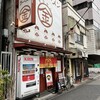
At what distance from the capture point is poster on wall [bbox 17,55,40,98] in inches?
431

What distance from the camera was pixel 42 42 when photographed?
1411cm

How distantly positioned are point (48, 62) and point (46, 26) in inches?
113

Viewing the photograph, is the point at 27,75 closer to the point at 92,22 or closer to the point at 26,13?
the point at 26,13

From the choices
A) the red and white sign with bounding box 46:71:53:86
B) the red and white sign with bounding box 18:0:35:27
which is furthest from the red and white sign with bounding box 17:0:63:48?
the red and white sign with bounding box 46:71:53:86

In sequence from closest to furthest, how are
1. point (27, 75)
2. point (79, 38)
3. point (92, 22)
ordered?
point (27, 75), point (79, 38), point (92, 22)

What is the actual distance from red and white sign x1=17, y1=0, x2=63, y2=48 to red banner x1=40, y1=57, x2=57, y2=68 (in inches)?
50.0

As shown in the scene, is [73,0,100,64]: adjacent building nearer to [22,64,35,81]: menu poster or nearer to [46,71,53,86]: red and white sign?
[46,71,53,86]: red and white sign

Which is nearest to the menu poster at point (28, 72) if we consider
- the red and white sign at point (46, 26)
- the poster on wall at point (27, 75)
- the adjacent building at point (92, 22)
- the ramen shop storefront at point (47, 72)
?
the poster on wall at point (27, 75)

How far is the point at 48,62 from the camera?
14.5m

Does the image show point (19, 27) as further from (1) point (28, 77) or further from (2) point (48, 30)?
(2) point (48, 30)

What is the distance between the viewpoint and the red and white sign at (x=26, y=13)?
10.4 m

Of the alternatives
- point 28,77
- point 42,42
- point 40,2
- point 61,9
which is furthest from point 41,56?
point 61,9

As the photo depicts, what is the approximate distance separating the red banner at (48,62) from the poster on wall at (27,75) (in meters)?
1.26

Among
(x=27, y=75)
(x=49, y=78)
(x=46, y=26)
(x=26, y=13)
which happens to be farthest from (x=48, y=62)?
(x=26, y=13)
